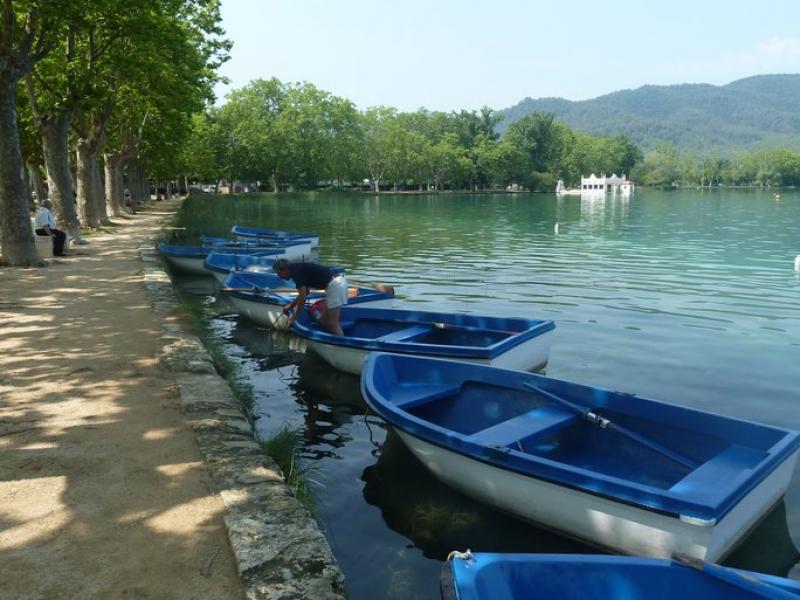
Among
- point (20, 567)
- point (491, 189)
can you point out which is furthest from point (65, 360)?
point (491, 189)

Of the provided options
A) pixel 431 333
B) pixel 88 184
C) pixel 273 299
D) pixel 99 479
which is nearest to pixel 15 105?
pixel 273 299

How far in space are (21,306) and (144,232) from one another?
17254 mm

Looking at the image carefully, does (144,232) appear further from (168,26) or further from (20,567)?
(20,567)

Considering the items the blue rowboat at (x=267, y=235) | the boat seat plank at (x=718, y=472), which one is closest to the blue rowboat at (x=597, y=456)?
the boat seat plank at (x=718, y=472)

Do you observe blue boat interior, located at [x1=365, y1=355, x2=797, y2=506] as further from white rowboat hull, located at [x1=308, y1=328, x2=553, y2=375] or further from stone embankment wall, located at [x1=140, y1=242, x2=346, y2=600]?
stone embankment wall, located at [x1=140, y1=242, x2=346, y2=600]

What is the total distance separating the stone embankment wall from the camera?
3.96 metres

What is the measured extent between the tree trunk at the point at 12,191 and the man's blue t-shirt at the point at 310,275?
9382 millimetres

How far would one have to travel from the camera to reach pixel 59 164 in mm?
22078

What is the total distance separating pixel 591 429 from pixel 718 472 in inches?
53.7

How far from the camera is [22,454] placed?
18.8ft

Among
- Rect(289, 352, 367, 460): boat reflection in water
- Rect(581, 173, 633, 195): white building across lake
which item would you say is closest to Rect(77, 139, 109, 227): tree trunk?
Rect(289, 352, 367, 460): boat reflection in water

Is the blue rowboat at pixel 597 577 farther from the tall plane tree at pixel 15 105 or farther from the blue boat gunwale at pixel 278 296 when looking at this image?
the tall plane tree at pixel 15 105

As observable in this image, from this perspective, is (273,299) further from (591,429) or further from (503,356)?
(591,429)

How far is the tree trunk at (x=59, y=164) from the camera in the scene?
21.4 meters
